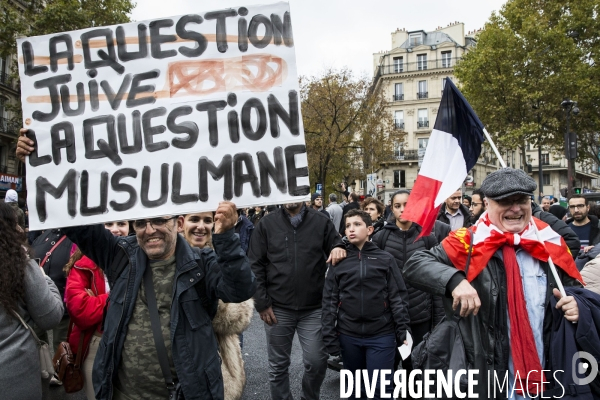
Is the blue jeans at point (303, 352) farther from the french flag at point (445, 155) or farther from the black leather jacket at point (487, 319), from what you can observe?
the black leather jacket at point (487, 319)

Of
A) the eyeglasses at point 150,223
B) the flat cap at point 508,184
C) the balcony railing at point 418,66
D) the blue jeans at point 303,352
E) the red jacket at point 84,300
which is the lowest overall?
the blue jeans at point 303,352

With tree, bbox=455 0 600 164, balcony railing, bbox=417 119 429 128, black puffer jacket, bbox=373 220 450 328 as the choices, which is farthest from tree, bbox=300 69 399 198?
balcony railing, bbox=417 119 429 128

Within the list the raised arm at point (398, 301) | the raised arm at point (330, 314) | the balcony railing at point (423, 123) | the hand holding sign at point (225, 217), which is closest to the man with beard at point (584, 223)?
the raised arm at point (398, 301)

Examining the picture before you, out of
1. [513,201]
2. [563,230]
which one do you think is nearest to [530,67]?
[563,230]

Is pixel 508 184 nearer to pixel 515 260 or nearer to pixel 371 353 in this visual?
pixel 515 260

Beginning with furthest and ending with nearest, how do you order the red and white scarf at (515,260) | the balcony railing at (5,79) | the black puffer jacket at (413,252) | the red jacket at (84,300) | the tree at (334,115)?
the balcony railing at (5,79) → the tree at (334,115) → the black puffer jacket at (413,252) → the red jacket at (84,300) → the red and white scarf at (515,260)

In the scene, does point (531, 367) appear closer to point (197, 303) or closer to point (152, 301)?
point (197, 303)

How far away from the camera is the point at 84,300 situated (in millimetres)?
2957

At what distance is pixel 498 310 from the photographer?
7.61ft

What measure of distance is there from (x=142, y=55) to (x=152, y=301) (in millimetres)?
1397

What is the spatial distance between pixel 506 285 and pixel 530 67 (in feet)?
86.4

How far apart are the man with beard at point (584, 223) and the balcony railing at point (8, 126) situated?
1238 inches

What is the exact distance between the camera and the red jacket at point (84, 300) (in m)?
2.94

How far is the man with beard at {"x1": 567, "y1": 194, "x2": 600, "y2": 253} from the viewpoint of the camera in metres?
6.85
